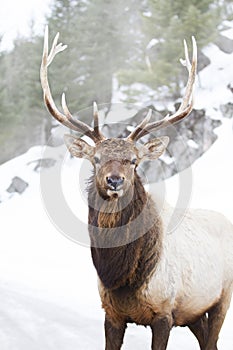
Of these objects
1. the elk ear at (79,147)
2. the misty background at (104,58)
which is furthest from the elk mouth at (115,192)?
the misty background at (104,58)

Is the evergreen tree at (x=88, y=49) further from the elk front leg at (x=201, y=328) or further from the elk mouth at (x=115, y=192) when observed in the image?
the elk mouth at (x=115, y=192)

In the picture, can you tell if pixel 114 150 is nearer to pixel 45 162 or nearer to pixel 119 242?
pixel 119 242

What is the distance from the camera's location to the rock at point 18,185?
18.3m

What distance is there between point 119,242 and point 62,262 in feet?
23.2

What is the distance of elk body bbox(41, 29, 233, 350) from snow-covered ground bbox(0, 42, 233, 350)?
3.30ft

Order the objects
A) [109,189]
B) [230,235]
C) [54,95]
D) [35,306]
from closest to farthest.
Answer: [109,189] → [230,235] → [35,306] → [54,95]

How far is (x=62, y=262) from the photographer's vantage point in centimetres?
1090

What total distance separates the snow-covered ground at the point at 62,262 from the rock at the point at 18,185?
18cm

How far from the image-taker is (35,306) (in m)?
6.90

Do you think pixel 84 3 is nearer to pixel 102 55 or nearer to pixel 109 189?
pixel 102 55

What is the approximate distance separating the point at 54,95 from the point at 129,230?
60.9 feet

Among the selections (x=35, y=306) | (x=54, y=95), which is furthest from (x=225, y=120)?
(x=35, y=306)

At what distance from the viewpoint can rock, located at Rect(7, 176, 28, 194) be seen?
1829cm

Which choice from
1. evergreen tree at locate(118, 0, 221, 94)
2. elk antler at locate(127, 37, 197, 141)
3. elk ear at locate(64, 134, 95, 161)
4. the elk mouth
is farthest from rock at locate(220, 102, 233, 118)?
the elk mouth
